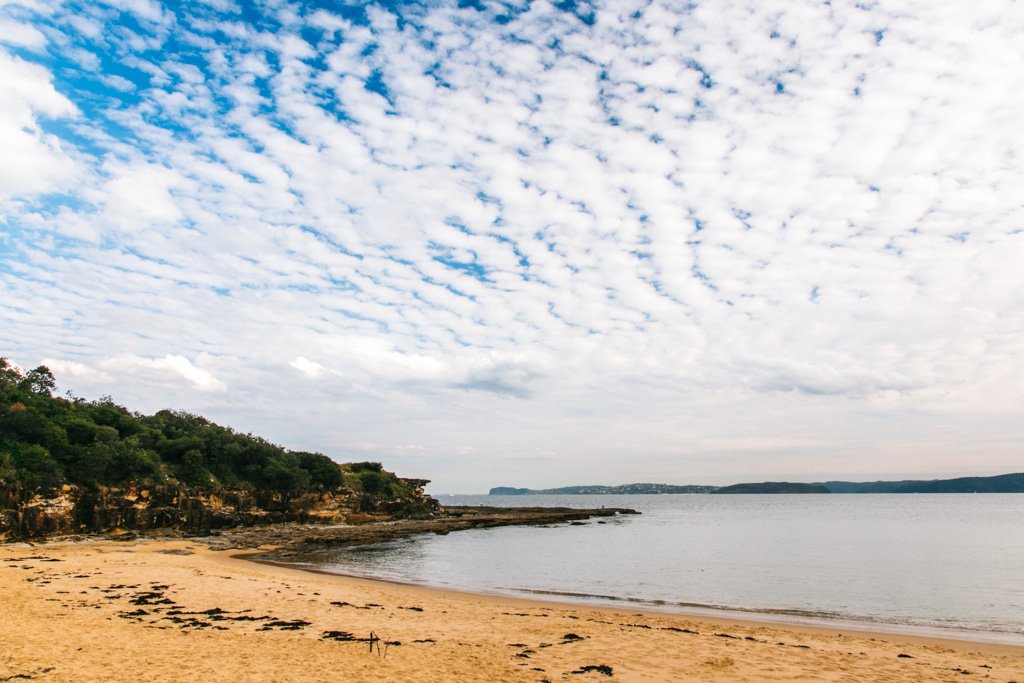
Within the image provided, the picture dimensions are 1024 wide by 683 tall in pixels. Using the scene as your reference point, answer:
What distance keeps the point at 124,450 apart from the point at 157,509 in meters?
5.64

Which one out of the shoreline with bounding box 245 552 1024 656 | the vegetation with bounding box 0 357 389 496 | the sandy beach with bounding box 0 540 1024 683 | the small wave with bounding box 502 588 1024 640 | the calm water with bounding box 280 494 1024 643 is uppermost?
the vegetation with bounding box 0 357 389 496

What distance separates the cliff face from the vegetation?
947mm

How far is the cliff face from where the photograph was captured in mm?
35969

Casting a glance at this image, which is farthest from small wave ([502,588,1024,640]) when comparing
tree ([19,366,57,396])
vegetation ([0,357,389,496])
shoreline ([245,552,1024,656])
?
tree ([19,366,57,396])

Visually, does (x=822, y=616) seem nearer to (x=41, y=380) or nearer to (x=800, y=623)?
(x=800, y=623)

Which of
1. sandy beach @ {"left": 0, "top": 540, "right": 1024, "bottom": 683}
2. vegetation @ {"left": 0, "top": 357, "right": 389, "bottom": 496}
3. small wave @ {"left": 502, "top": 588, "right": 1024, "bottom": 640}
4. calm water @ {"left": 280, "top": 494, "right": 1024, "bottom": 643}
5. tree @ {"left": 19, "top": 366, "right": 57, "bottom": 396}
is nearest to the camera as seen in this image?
sandy beach @ {"left": 0, "top": 540, "right": 1024, "bottom": 683}

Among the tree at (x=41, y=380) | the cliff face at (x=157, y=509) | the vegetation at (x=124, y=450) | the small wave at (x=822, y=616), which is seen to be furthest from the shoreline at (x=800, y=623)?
the tree at (x=41, y=380)

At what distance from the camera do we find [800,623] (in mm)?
19922

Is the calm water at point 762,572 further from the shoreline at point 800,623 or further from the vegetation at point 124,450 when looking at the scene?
the vegetation at point 124,450

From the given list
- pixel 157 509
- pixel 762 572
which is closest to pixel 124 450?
pixel 157 509

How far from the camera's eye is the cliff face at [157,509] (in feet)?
118

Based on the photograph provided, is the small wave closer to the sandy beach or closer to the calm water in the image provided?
the calm water

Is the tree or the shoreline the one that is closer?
the shoreline

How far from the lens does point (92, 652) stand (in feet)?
35.8
